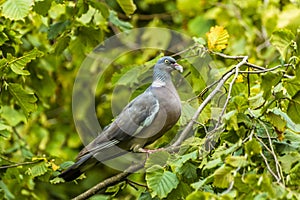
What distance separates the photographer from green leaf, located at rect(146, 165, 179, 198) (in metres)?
3.29

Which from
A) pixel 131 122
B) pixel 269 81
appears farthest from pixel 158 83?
pixel 269 81

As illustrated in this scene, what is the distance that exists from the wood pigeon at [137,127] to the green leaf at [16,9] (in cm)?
84

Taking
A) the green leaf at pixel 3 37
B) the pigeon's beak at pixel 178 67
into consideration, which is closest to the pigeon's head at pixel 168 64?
the pigeon's beak at pixel 178 67

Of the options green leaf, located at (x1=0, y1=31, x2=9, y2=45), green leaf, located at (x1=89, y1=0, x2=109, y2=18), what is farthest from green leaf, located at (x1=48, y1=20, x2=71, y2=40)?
green leaf, located at (x1=0, y1=31, x2=9, y2=45)

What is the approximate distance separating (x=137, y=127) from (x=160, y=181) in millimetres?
972

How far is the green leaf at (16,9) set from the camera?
4.21 m

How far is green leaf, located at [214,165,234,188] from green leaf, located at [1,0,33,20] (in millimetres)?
1894

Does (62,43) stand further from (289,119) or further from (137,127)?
(289,119)

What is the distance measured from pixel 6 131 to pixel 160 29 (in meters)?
2.85

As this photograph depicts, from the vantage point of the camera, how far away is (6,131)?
4359mm

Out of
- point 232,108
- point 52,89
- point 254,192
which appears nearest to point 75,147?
point 52,89

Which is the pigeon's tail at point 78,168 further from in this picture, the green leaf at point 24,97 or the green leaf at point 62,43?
the green leaf at point 62,43

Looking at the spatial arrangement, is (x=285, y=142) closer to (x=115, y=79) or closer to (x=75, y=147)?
(x=115, y=79)

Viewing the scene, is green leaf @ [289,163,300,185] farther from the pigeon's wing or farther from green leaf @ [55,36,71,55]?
green leaf @ [55,36,71,55]
